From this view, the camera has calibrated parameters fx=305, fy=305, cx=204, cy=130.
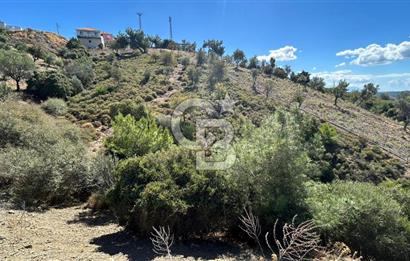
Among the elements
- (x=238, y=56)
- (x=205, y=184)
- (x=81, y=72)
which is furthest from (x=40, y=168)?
(x=238, y=56)

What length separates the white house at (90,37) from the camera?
7594cm

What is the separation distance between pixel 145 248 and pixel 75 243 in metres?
1.84

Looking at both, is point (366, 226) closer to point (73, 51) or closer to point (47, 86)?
point (47, 86)

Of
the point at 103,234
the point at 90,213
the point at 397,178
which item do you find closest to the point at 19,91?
the point at 90,213

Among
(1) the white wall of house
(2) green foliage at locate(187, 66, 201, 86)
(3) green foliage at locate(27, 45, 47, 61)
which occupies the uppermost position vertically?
(1) the white wall of house

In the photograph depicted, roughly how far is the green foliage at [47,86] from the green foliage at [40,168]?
20134 millimetres

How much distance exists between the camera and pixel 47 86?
109ft

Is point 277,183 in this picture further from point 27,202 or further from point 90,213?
point 27,202

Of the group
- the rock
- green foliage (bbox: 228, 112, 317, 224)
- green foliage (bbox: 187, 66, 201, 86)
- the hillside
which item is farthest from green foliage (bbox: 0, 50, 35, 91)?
green foliage (bbox: 228, 112, 317, 224)

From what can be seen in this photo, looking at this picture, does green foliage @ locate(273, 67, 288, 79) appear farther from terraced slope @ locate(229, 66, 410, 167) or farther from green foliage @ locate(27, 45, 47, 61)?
green foliage @ locate(27, 45, 47, 61)

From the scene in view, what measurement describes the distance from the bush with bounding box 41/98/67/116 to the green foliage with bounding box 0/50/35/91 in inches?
251

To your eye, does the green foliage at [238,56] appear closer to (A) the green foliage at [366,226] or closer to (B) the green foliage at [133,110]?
(B) the green foliage at [133,110]

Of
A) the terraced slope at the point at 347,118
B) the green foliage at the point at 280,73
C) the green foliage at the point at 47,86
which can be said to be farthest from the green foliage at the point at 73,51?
the green foliage at the point at 280,73

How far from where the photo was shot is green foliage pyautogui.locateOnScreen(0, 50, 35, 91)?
32938 millimetres
